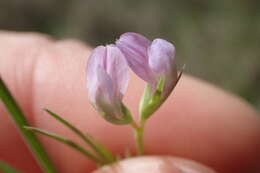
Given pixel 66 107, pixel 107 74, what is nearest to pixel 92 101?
pixel 107 74

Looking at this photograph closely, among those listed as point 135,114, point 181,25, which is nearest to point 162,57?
point 135,114

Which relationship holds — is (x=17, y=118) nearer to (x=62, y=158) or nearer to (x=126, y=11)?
(x=62, y=158)

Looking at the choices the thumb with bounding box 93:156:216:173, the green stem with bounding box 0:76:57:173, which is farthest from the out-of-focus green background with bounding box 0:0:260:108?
the green stem with bounding box 0:76:57:173

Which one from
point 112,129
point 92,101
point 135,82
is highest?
point 92,101

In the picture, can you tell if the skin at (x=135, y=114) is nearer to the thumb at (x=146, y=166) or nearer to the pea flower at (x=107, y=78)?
the thumb at (x=146, y=166)

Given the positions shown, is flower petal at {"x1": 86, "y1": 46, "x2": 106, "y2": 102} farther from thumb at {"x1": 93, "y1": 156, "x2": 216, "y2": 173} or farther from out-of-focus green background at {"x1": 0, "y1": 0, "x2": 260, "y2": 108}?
out-of-focus green background at {"x1": 0, "y1": 0, "x2": 260, "y2": 108}

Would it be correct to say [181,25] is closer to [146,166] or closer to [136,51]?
[146,166]
